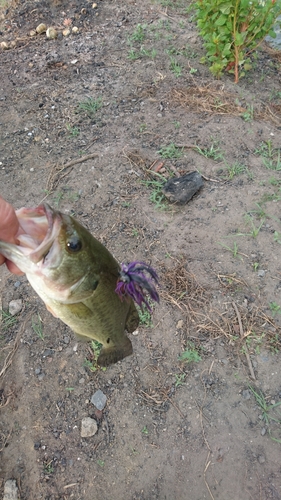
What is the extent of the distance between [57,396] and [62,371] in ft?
0.56

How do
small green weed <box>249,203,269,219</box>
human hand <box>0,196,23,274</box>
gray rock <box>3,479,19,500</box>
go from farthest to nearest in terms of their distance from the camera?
small green weed <box>249,203,269,219</box> < gray rock <box>3,479,19,500</box> < human hand <box>0,196,23,274</box>

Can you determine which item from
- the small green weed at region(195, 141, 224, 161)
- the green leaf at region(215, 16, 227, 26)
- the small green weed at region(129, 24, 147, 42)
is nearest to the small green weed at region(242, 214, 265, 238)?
the small green weed at region(195, 141, 224, 161)

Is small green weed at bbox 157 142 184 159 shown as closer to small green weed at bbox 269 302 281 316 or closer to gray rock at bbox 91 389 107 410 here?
small green weed at bbox 269 302 281 316

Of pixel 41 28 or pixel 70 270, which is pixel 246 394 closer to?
pixel 70 270

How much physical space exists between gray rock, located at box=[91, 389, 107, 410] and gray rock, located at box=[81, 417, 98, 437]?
0.10 metres

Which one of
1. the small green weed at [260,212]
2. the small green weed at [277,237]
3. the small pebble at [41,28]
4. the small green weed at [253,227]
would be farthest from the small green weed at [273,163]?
the small pebble at [41,28]

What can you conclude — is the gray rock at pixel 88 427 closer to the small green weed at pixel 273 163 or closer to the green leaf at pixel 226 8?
the small green weed at pixel 273 163

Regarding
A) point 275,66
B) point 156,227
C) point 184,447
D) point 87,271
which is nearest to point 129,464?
point 184,447

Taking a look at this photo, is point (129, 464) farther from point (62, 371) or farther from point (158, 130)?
point (158, 130)

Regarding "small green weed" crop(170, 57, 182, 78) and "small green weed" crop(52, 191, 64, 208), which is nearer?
"small green weed" crop(52, 191, 64, 208)

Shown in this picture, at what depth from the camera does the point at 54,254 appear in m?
1.69

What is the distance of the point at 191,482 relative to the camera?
2.43 metres

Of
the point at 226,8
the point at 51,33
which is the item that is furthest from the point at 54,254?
the point at 51,33

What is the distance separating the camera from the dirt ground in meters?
2.51
